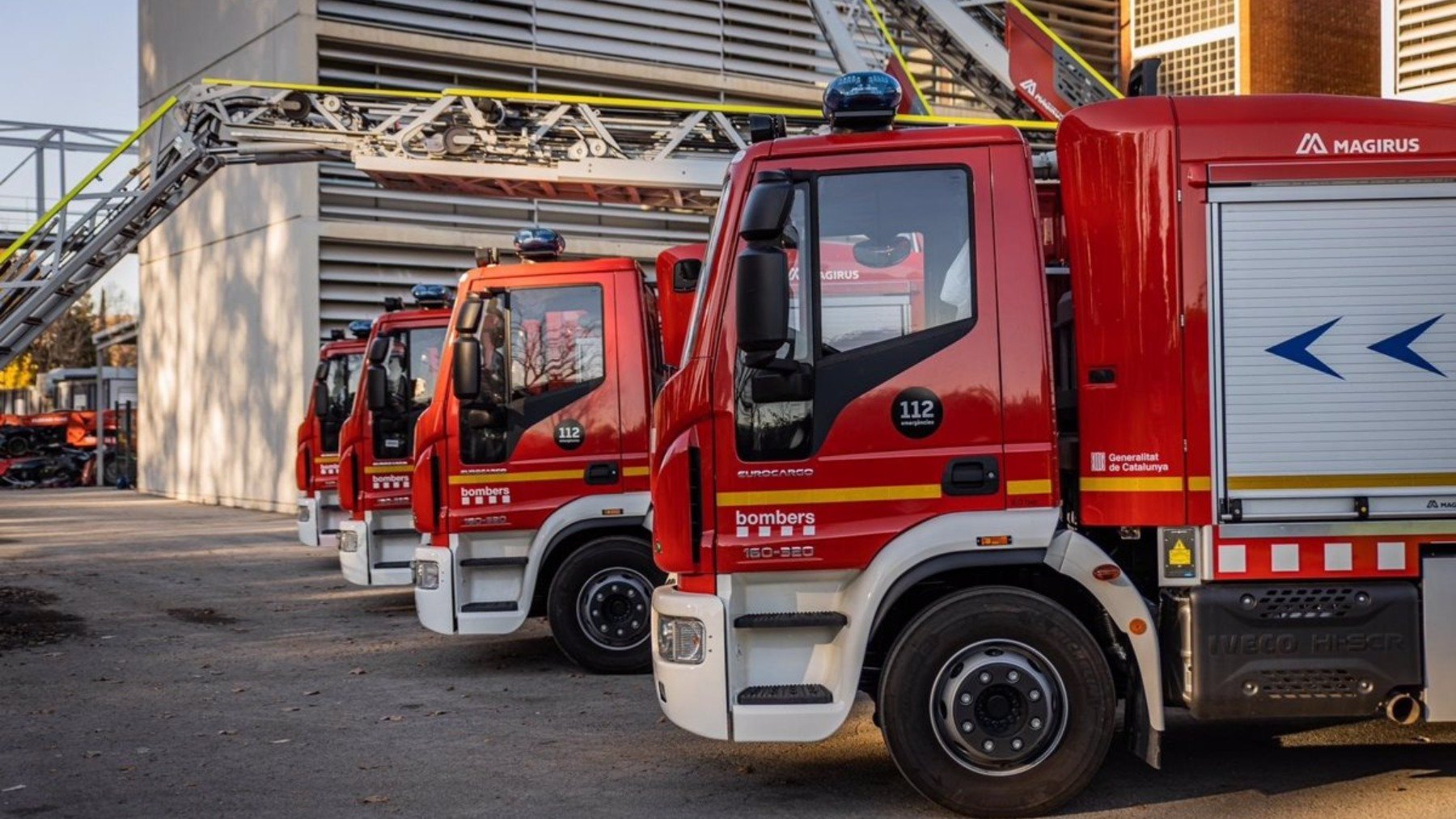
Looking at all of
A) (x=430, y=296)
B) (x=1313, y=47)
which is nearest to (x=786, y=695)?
(x=430, y=296)

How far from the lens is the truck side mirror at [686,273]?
32.1 feet

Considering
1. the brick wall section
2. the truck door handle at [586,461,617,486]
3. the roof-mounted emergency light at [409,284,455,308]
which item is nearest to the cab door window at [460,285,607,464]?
the truck door handle at [586,461,617,486]

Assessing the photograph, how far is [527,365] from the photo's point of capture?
10562 mm

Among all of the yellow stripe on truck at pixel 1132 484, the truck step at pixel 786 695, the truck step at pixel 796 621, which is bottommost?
the truck step at pixel 786 695

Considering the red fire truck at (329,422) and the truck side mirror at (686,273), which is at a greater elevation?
the truck side mirror at (686,273)

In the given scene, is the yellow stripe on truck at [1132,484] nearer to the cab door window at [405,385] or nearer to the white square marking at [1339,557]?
the white square marking at [1339,557]

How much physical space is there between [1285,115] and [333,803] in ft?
16.4

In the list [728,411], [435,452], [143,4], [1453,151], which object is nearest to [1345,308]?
[1453,151]

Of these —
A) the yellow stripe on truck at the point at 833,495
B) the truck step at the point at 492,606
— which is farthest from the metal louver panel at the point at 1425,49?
the yellow stripe on truck at the point at 833,495

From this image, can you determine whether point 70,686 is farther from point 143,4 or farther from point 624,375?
point 143,4

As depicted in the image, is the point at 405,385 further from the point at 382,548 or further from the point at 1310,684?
the point at 1310,684

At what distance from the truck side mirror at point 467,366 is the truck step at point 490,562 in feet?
3.64

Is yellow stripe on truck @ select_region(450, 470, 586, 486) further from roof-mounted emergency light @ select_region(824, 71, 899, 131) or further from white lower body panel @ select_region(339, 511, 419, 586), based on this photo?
roof-mounted emergency light @ select_region(824, 71, 899, 131)

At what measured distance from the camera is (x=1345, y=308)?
6.45m
